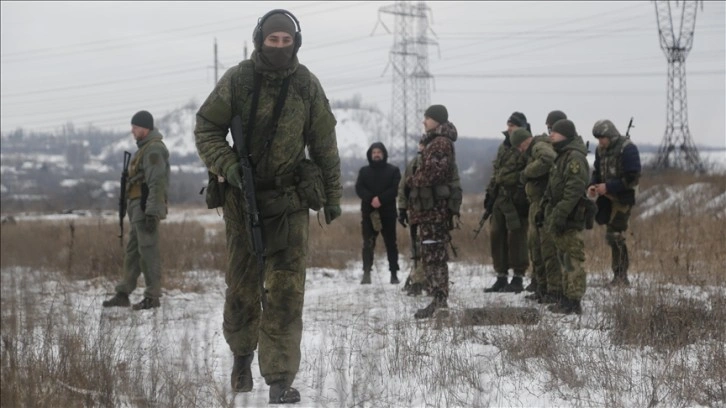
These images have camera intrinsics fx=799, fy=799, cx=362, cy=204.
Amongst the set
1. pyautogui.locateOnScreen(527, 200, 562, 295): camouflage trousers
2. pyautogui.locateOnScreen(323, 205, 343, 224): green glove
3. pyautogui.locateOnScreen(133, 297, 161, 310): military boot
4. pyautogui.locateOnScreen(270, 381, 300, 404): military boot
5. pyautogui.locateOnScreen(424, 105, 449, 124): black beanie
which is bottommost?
pyautogui.locateOnScreen(133, 297, 161, 310): military boot

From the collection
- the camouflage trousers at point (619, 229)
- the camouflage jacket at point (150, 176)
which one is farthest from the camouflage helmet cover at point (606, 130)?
the camouflage jacket at point (150, 176)

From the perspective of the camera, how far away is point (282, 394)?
4652mm

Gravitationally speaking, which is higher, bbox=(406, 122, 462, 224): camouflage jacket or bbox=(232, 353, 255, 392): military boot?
bbox=(406, 122, 462, 224): camouflage jacket

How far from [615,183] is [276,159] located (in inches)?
202

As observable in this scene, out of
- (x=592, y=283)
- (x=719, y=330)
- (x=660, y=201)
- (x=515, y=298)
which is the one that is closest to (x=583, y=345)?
(x=719, y=330)

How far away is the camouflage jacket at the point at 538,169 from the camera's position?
8.26 meters

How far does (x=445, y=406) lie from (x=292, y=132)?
6.00ft

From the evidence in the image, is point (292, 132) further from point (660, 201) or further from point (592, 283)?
point (660, 201)

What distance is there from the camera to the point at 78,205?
49.6 metres

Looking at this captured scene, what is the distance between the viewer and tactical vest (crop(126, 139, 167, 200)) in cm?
855

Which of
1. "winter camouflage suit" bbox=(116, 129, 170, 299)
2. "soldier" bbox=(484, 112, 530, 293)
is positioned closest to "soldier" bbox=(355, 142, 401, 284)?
"soldier" bbox=(484, 112, 530, 293)

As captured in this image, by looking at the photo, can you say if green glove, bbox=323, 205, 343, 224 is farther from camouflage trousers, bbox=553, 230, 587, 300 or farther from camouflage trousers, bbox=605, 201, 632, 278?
camouflage trousers, bbox=605, 201, 632, 278

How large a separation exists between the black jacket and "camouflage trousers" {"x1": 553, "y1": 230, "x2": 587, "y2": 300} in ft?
11.2

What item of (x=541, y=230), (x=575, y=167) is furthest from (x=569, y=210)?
(x=541, y=230)
